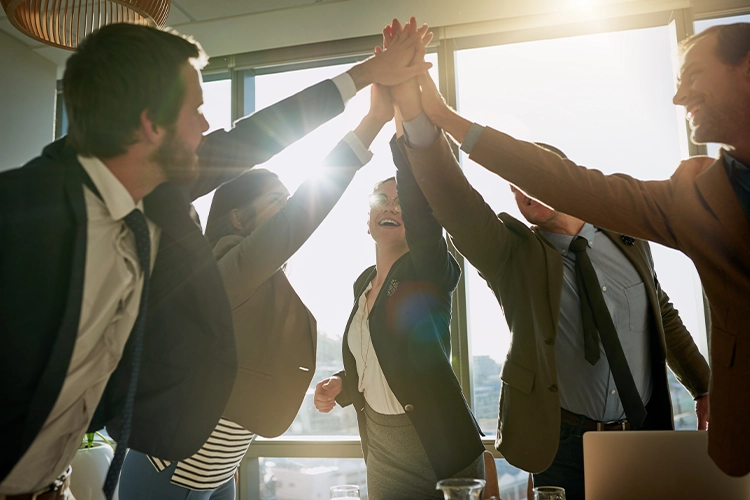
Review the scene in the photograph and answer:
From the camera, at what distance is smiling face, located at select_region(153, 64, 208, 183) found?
1173mm

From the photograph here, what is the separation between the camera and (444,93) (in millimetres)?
3789

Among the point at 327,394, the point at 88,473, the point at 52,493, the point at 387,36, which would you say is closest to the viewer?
the point at 52,493

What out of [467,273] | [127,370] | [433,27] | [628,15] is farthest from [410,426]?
[628,15]

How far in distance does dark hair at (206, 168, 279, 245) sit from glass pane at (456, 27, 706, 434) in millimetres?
1790

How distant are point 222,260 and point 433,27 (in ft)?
8.84

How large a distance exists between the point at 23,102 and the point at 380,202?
10.1 ft

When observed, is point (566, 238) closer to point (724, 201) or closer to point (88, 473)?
point (724, 201)

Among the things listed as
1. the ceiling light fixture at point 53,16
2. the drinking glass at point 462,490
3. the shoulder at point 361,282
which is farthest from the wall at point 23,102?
the drinking glass at point 462,490

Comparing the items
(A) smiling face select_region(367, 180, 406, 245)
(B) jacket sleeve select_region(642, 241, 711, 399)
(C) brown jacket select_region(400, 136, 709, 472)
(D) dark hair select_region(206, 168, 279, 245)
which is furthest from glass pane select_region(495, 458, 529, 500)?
(D) dark hair select_region(206, 168, 279, 245)

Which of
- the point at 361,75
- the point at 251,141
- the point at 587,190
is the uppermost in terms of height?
the point at 361,75

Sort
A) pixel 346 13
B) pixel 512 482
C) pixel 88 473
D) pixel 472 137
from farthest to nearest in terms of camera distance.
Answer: pixel 346 13, pixel 512 482, pixel 88 473, pixel 472 137

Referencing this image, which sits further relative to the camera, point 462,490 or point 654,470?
point 654,470

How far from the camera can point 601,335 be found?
192 cm

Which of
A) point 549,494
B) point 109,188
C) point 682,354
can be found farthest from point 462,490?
point 682,354
